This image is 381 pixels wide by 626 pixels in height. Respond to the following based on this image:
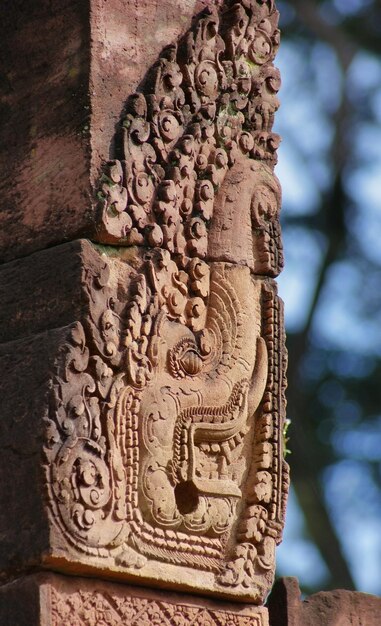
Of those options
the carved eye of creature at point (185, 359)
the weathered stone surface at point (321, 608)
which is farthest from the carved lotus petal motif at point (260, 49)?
the weathered stone surface at point (321, 608)

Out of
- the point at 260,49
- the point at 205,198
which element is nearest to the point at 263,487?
the point at 205,198

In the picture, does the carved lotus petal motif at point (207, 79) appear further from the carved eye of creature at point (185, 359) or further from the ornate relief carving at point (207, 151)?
the carved eye of creature at point (185, 359)

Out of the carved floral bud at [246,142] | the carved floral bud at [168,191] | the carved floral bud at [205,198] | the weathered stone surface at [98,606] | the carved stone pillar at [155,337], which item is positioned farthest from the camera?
the carved floral bud at [246,142]

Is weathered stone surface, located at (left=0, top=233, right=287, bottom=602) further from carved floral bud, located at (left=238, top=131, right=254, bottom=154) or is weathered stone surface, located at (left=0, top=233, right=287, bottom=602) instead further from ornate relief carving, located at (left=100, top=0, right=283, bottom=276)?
carved floral bud, located at (left=238, top=131, right=254, bottom=154)

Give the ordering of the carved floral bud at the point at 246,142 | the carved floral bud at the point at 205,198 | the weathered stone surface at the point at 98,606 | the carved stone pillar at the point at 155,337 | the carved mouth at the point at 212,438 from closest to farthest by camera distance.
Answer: the weathered stone surface at the point at 98,606, the carved stone pillar at the point at 155,337, the carved mouth at the point at 212,438, the carved floral bud at the point at 205,198, the carved floral bud at the point at 246,142

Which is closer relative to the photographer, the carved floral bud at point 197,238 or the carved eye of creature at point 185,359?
the carved eye of creature at point 185,359

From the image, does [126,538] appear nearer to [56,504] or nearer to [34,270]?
[56,504]

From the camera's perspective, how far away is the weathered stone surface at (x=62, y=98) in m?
3.72

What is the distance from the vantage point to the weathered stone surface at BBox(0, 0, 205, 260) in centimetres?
372

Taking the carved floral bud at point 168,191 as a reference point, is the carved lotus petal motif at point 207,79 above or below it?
above

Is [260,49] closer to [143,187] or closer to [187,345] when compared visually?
[143,187]

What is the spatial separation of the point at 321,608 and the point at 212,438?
0.82 m

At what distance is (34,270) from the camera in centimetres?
368

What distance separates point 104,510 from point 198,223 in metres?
0.86
